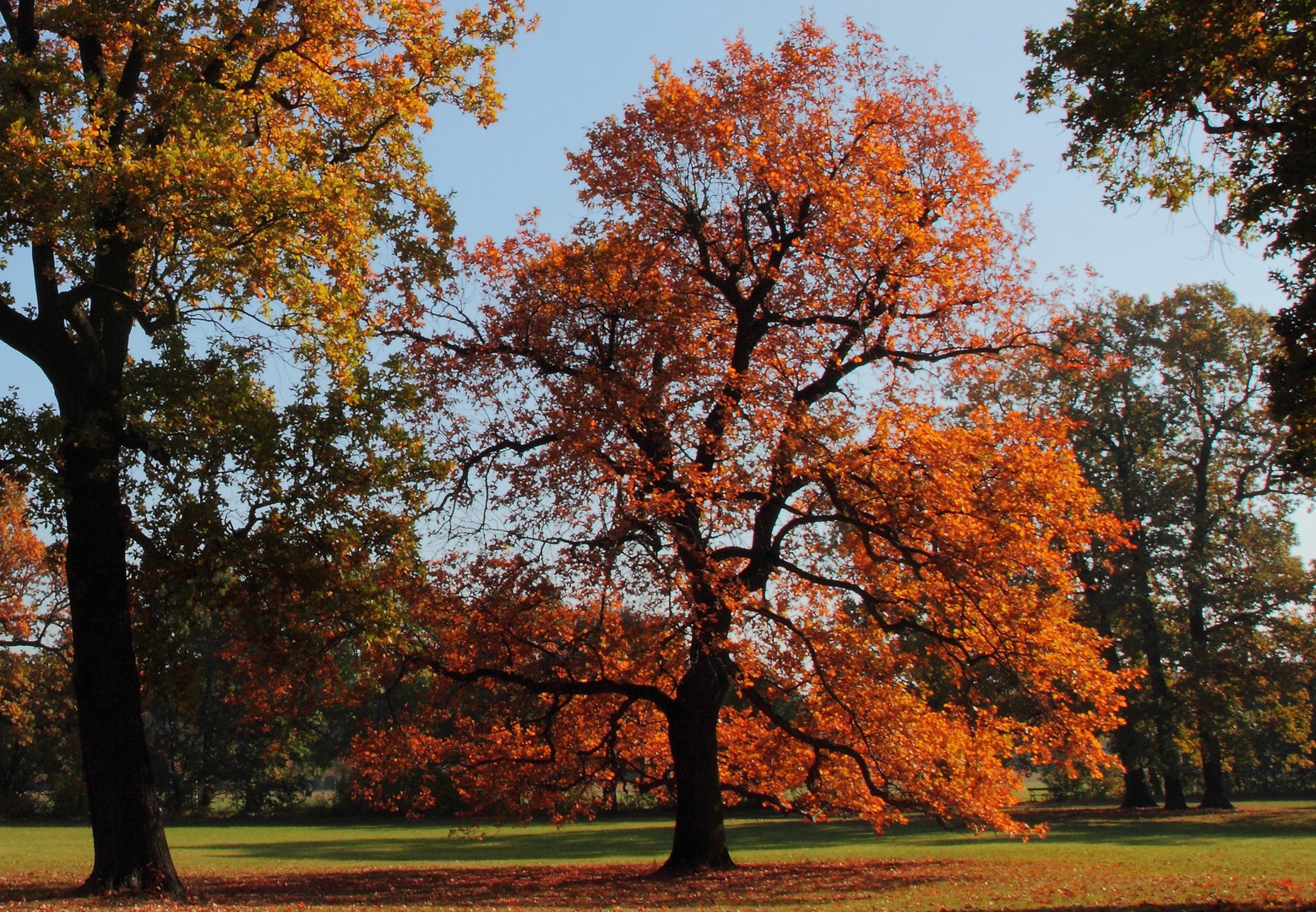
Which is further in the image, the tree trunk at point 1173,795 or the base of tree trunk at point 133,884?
the tree trunk at point 1173,795

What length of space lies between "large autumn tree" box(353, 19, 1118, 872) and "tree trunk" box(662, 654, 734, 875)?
0.04 meters

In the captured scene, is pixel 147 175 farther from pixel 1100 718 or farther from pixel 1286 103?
pixel 1100 718

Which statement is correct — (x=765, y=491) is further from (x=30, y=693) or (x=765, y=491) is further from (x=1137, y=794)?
(x=30, y=693)

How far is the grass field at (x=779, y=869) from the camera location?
12789 millimetres

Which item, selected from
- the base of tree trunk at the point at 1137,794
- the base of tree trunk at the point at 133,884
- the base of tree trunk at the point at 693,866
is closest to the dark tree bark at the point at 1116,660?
the base of tree trunk at the point at 1137,794

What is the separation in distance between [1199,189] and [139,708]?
13.7m

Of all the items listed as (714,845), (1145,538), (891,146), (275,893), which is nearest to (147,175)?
(275,893)

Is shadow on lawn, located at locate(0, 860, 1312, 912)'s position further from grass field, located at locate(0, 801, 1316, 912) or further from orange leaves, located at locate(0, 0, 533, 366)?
orange leaves, located at locate(0, 0, 533, 366)

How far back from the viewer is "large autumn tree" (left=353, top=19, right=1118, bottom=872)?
15.1 metres

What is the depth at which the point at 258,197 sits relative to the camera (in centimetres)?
1106

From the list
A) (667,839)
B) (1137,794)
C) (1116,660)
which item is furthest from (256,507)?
(1137,794)

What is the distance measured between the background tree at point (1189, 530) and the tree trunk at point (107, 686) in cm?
2983

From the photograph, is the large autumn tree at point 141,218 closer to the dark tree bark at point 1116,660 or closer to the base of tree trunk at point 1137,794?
the dark tree bark at point 1116,660

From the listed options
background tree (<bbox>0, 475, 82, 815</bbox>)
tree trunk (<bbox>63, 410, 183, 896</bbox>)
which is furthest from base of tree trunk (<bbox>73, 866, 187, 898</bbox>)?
background tree (<bbox>0, 475, 82, 815</bbox>)
